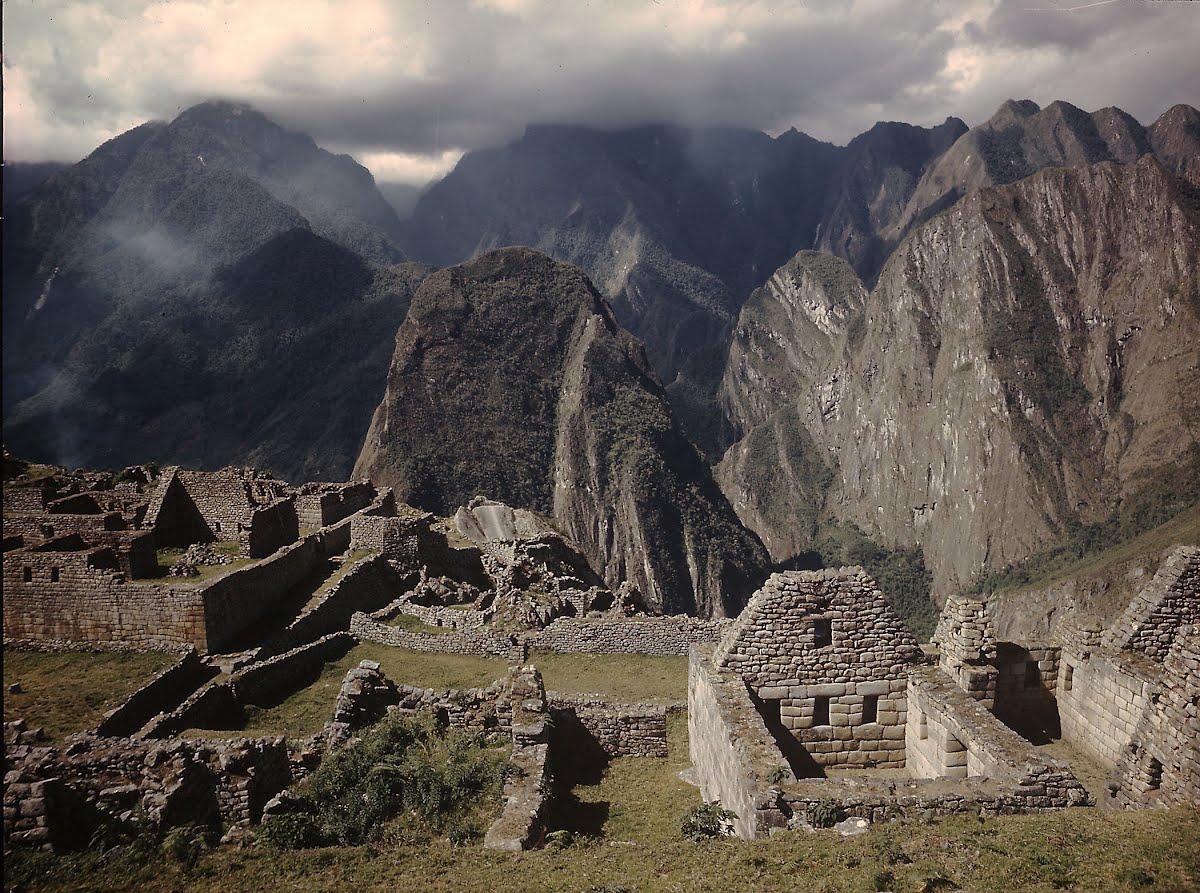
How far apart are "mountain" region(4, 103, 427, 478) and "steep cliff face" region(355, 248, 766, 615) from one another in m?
27.5

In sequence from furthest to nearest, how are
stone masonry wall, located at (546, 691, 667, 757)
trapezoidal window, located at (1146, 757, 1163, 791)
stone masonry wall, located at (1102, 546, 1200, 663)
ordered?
1. stone masonry wall, located at (546, 691, 667, 757)
2. stone masonry wall, located at (1102, 546, 1200, 663)
3. trapezoidal window, located at (1146, 757, 1163, 791)

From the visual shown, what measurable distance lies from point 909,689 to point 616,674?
8.61 metres

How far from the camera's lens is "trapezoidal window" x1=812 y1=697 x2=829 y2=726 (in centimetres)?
989

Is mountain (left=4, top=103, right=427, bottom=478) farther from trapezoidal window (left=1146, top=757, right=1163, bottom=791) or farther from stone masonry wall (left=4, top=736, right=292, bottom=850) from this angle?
trapezoidal window (left=1146, top=757, right=1163, bottom=791)

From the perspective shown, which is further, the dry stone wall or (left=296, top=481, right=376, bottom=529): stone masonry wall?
(left=296, top=481, right=376, bottom=529): stone masonry wall

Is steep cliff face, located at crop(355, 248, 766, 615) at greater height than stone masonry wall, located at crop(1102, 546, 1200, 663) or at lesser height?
greater

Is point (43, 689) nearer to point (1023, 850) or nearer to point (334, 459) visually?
point (1023, 850)

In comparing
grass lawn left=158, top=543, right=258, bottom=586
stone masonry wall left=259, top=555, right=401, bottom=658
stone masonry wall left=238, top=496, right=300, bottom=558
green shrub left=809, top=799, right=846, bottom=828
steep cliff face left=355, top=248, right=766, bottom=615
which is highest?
steep cliff face left=355, top=248, right=766, bottom=615

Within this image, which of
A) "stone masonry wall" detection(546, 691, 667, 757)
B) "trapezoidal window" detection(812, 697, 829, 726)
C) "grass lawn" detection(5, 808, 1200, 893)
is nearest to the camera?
"grass lawn" detection(5, 808, 1200, 893)

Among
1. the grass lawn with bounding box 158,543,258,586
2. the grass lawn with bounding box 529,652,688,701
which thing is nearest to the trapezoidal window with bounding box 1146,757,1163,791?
the grass lawn with bounding box 529,652,688,701

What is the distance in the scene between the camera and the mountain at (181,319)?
14300 cm

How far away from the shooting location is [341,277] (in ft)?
638

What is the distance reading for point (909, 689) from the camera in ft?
32.2

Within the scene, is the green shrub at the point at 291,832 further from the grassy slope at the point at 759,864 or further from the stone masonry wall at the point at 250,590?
the stone masonry wall at the point at 250,590
